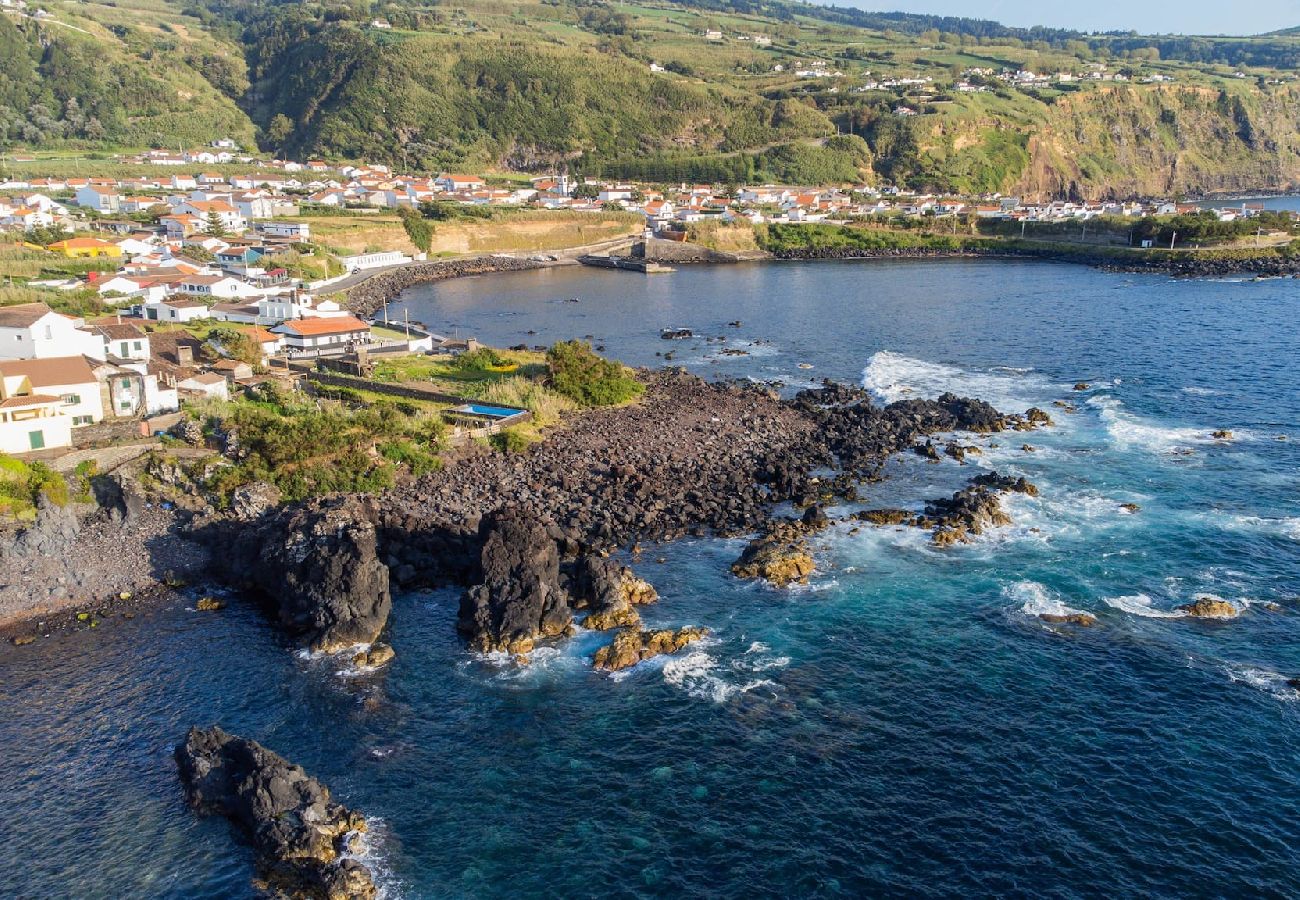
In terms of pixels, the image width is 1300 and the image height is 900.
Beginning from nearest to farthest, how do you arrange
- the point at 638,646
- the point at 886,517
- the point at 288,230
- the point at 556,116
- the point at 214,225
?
the point at 638,646 < the point at 886,517 < the point at 214,225 < the point at 288,230 < the point at 556,116

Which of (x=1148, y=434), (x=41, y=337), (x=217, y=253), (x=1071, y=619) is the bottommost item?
(x=1071, y=619)

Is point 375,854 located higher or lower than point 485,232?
lower

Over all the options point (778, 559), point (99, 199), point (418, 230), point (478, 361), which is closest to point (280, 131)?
point (99, 199)

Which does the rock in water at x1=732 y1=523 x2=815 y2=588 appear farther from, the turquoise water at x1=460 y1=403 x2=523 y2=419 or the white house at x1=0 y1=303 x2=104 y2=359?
the white house at x1=0 y1=303 x2=104 y2=359

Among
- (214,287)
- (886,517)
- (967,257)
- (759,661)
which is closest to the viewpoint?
(759,661)

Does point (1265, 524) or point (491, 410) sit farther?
point (491, 410)

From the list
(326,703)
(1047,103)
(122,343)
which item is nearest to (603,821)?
(326,703)

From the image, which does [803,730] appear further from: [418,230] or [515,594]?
[418,230]
